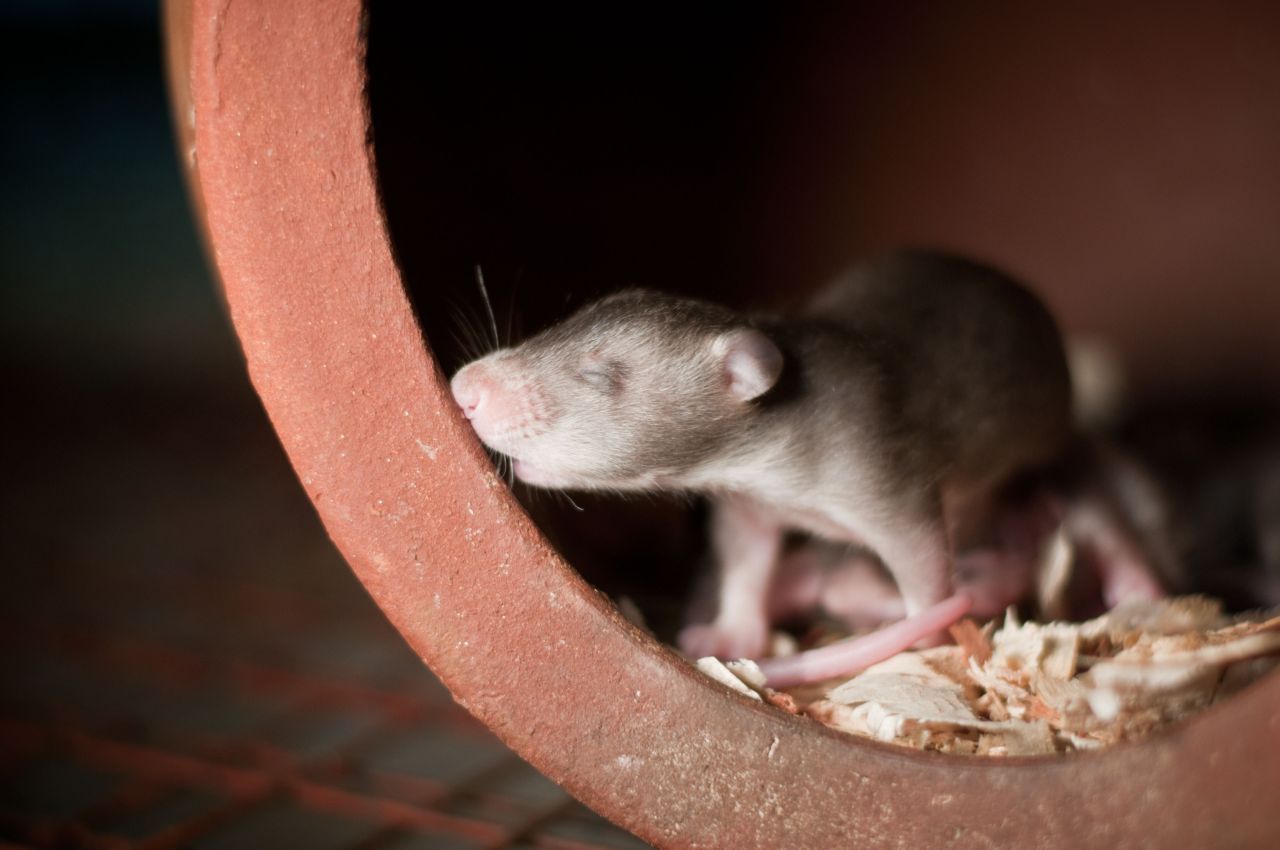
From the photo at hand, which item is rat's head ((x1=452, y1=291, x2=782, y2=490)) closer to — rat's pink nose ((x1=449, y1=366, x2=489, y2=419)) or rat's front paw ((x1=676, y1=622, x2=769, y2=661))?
rat's pink nose ((x1=449, y1=366, x2=489, y2=419))

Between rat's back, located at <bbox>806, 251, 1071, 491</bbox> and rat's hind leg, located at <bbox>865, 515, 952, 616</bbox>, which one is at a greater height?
rat's back, located at <bbox>806, 251, 1071, 491</bbox>

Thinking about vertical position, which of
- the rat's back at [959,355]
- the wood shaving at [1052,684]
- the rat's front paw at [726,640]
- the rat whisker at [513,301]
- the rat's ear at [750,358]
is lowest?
the rat's front paw at [726,640]

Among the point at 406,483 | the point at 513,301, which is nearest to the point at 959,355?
the point at 513,301

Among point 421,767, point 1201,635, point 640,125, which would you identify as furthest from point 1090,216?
point 421,767

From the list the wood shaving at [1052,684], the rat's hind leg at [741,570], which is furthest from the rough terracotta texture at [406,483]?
the rat's hind leg at [741,570]

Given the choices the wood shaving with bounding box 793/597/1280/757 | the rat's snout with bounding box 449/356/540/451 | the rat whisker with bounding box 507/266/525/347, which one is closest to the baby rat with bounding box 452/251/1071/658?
the rat's snout with bounding box 449/356/540/451

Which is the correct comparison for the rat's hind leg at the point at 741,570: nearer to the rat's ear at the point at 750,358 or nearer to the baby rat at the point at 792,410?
the baby rat at the point at 792,410
